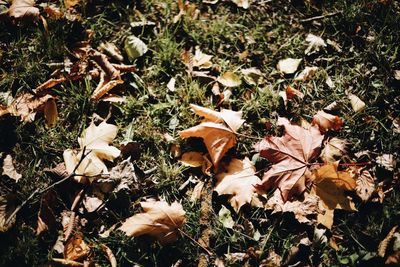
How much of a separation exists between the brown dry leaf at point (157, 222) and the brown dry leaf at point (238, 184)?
30 cm

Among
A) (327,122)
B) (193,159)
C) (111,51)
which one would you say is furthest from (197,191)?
(111,51)

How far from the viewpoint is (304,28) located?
263cm

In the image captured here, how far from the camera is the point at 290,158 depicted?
1.98 metres

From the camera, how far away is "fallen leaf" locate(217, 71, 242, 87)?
2.36 meters

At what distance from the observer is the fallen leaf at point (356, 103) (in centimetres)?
229

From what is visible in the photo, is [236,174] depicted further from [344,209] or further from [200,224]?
[344,209]

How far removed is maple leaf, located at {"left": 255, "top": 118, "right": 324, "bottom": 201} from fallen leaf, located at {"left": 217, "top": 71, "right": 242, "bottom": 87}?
1.72ft

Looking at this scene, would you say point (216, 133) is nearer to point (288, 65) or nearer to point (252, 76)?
point (252, 76)

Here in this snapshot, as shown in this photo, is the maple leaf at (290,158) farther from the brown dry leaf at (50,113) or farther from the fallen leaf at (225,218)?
the brown dry leaf at (50,113)

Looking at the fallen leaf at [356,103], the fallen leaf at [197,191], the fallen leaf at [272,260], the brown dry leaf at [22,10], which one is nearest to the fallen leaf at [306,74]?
the fallen leaf at [356,103]

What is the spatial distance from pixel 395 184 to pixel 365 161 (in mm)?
215

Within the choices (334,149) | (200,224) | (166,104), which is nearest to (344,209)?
(334,149)

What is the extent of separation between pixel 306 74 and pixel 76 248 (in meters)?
1.89

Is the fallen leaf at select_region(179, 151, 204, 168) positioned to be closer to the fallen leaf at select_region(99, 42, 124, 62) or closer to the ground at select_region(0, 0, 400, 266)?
the ground at select_region(0, 0, 400, 266)
